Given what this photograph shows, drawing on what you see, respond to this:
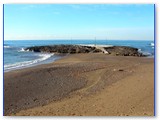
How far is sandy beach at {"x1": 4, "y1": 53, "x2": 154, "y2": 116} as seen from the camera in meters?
3.86

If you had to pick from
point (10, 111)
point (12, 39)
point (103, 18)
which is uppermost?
point (103, 18)

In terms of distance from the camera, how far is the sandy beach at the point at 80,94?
386 cm

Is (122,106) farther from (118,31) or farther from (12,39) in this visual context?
(12,39)

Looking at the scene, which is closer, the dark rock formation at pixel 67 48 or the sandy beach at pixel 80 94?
the sandy beach at pixel 80 94

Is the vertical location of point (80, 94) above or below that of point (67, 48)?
below

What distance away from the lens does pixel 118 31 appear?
4.12m

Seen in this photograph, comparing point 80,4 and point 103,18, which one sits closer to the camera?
point 80,4

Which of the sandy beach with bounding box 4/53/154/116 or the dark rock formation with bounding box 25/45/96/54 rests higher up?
the dark rock formation with bounding box 25/45/96/54

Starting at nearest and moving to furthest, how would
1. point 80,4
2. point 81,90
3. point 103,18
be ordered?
point 80,4 → point 103,18 → point 81,90

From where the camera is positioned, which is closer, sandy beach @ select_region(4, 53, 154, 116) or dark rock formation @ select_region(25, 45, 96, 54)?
sandy beach @ select_region(4, 53, 154, 116)

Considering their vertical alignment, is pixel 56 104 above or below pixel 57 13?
below

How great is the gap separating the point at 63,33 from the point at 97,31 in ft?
1.53

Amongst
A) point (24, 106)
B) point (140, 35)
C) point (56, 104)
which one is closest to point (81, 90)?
point (56, 104)

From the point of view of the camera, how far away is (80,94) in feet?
14.7
